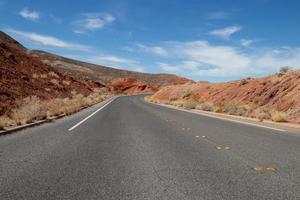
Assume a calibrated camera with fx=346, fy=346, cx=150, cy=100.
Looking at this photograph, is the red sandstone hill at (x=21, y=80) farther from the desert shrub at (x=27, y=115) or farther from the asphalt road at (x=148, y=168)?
the asphalt road at (x=148, y=168)

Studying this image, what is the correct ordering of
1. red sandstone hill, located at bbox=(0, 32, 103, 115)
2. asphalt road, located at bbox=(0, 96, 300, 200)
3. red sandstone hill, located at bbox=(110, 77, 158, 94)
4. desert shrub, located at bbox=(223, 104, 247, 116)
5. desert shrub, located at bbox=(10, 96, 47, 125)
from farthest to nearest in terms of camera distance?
red sandstone hill, located at bbox=(110, 77, 158, 94), red sandstone hill, located at bbox=(0, 32, 103, 115), desert shrub, located at bbox=(223, 104, 247, 116), desert shrub, located at bbox=(10, 96, 47, 125), asphalt road, located at bbox=(0, 96, 300, 200)

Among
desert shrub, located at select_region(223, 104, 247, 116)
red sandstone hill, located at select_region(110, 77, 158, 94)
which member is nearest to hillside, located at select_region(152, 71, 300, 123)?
desert shrub, located at select_region(223, 104, 247, 116)

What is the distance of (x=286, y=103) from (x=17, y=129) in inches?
783

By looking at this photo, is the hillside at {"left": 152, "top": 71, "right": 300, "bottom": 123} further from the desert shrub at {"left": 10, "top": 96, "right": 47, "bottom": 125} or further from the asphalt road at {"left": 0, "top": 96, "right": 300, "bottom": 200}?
the desert shrub at {"left": 10, "top": 96, "right": 47, "bottom": 125}

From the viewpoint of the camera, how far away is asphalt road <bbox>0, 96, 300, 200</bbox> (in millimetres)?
4992

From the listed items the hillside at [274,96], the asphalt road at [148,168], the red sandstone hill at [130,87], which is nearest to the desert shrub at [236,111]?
the hillside at [274,96]

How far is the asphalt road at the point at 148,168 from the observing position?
16.4 ft

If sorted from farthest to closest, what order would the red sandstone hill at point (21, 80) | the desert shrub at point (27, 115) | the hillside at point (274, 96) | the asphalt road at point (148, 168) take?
1. the red sandstone hill at point (21, 80)
2. the hillside at point (274, 96)
3. the desert shrub at point (27, 115)
4. the asphalt road at point (148, 168)

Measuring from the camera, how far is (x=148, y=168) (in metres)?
6.57

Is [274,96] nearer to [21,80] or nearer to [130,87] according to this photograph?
[21,80]

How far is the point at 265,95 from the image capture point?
31.8 meters

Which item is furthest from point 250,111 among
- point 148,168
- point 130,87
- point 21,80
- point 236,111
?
point 130,87

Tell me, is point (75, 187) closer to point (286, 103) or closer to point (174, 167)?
point (174, 167)

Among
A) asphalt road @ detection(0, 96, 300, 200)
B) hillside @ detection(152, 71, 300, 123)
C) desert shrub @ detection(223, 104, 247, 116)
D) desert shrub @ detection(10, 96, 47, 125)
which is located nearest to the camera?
asphalt road @ detection(0, 96, 300, 200)
